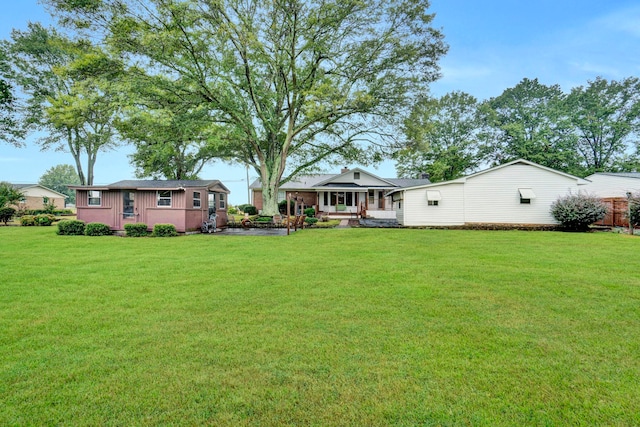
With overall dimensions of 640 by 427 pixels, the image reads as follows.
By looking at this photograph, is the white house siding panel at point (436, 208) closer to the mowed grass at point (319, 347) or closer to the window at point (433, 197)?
the window at point (433, 197)

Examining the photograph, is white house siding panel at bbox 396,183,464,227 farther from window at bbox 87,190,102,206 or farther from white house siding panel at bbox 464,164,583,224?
window at bbox 87,190,102,206

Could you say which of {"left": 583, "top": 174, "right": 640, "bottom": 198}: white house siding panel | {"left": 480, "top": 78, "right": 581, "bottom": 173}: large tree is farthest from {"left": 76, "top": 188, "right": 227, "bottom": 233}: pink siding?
{"left": 480, "top": 78, "right": 581, "bottom": 173}: large tree

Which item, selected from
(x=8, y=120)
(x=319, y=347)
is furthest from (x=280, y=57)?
(x=8, y=120)

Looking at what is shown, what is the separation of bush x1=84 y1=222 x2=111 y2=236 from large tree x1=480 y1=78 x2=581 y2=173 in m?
34.6

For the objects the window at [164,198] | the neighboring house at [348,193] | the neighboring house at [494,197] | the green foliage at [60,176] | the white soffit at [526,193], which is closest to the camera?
the window at [164,198]

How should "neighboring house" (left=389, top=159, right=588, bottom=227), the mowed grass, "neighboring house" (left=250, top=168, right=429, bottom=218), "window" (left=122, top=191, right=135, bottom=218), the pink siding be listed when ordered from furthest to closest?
"neighboring house" (left=250, top=168, right=429, bottom=218)
"neighboring house" (left=389, top=159, right=588, bottom=227)
"window" (left=122, top=191, right=135, bottom=218)
the pink siding
the mowed grass

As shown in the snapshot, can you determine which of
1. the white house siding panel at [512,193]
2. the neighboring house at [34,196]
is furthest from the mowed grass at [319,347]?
the neighboring house at [34,196]

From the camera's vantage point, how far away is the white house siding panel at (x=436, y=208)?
20.5 m

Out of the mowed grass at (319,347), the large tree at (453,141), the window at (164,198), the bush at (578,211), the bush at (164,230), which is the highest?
the large tree at (453,141)

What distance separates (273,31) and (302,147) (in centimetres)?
903

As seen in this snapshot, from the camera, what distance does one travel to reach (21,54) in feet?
92.2

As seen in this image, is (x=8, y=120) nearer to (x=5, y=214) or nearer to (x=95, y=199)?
(x=5, y=214)

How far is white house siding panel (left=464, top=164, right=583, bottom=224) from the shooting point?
1961cm

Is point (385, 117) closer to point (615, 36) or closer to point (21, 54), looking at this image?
point (615, 36)
